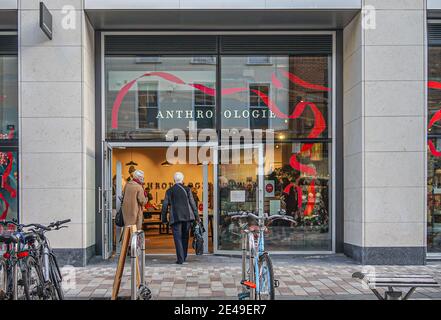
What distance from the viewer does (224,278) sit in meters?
7.95

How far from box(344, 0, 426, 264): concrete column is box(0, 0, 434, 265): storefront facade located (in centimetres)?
2

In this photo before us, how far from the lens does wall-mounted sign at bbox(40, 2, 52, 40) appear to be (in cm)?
824

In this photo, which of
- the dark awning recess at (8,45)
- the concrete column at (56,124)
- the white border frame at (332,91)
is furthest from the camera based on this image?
the white border frame at (332,91)

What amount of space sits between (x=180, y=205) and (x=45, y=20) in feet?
12.6

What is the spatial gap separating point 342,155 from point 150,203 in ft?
26.5

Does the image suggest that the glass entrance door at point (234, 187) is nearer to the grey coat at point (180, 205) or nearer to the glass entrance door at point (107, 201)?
the grey coat at point (180, 205)

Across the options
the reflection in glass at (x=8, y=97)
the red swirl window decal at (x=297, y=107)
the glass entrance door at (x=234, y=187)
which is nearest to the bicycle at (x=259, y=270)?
the glass entrance door at (x=234, y=187)

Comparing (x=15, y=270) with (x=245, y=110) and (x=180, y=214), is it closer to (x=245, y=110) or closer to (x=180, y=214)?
(x=180, y=214)

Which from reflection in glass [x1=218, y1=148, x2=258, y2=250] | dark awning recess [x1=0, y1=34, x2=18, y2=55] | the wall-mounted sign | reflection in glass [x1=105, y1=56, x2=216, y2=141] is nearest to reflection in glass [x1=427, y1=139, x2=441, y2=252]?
reflection in glass [x1=218, y1=148, x2=258, y2=250]

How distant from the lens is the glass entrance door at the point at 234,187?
10234 mm

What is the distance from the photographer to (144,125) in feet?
33.6

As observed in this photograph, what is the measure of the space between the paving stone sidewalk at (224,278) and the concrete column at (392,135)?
0.52m
